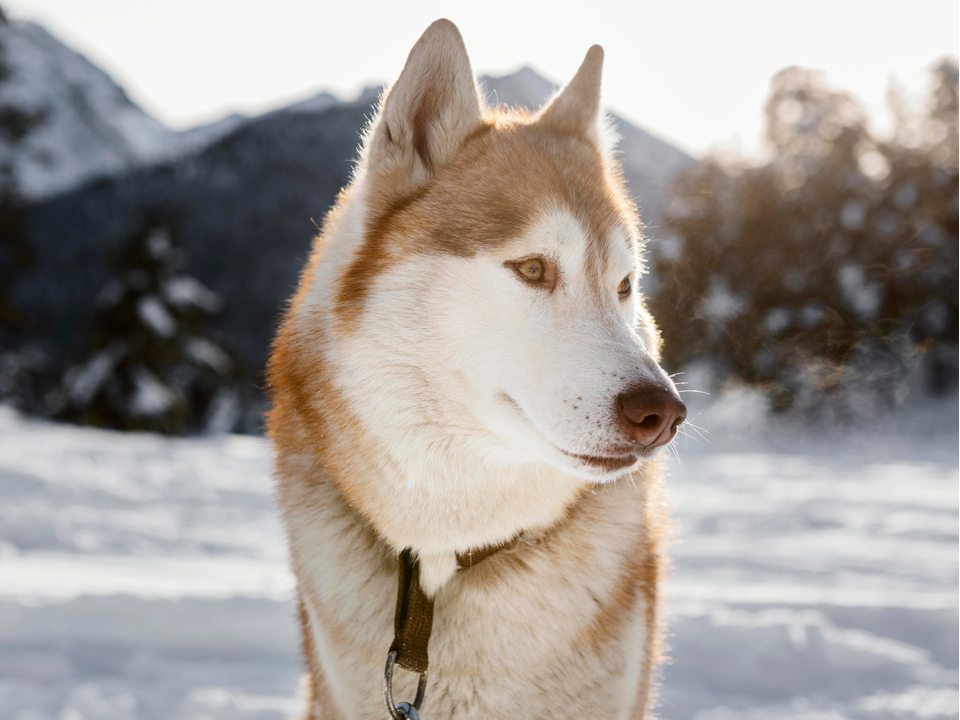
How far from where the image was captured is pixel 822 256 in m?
10.9

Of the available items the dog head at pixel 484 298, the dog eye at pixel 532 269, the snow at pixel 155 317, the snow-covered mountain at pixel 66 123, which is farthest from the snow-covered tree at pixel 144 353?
the dog eye at pixel 532 269

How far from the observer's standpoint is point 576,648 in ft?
5.35

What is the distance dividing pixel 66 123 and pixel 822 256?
6943 cm

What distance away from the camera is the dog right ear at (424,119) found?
169 centimetres

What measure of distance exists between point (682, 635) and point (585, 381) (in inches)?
95.7

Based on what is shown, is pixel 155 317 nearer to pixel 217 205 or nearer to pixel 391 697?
pixel 391 697

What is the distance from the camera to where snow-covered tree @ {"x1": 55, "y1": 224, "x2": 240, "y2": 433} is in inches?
590

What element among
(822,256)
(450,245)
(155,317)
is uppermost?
(822,256)

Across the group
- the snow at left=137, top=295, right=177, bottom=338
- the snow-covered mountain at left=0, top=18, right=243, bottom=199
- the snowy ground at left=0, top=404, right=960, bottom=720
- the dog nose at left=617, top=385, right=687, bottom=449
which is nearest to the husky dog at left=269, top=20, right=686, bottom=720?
the dog nose at left=617, top=385, right=687, bottom=449

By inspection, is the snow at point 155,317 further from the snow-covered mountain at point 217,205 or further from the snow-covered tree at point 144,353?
the snow-covered mountain at point 217,205

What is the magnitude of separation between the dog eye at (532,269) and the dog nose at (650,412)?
356mm

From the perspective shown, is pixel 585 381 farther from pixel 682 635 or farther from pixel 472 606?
pixel 682 635

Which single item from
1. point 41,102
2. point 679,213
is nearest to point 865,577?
point 679,213

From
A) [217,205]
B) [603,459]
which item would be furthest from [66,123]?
[603,459]
